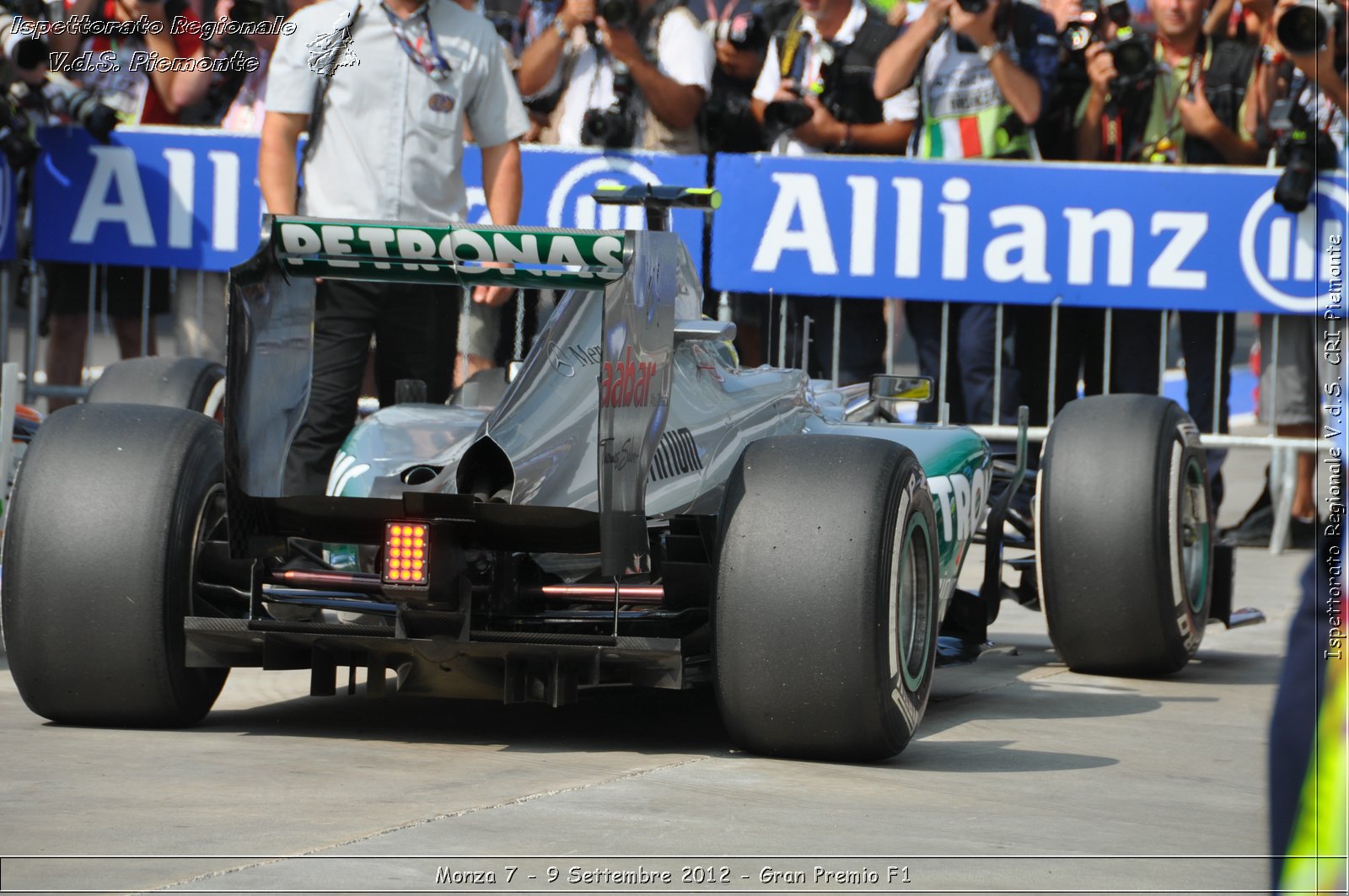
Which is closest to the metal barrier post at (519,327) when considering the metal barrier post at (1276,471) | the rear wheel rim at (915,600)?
the rear wheel rim at (915,600)

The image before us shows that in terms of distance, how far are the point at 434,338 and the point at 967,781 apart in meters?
2.12

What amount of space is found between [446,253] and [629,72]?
485 centimetres

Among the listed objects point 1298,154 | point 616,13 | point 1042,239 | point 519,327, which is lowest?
point 519,327

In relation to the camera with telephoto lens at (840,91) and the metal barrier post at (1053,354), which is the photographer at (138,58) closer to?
the camera with telephoto lens at (840,91)

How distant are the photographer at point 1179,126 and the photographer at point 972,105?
1.09ft

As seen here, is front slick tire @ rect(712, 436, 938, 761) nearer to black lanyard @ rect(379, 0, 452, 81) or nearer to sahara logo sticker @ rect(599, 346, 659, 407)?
sahara logo sticker @ rect(599, 346, 659, 407)

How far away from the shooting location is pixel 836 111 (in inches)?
374

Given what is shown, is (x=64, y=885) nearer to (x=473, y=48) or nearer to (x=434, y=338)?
(x=434, y=338)

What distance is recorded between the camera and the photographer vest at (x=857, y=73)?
938cm

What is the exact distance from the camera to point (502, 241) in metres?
4.59

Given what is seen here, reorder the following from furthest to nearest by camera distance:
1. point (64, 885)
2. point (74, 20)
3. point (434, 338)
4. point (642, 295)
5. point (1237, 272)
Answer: point (74, 20) < point (1237, 272) < point (434, 338) < point (642, 295) < point (64, 885)

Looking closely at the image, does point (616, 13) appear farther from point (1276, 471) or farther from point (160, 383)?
point (1276, 471)

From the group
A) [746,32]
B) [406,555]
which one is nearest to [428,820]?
[406,555]

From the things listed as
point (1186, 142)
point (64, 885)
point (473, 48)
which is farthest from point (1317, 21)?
point (64, 885)
